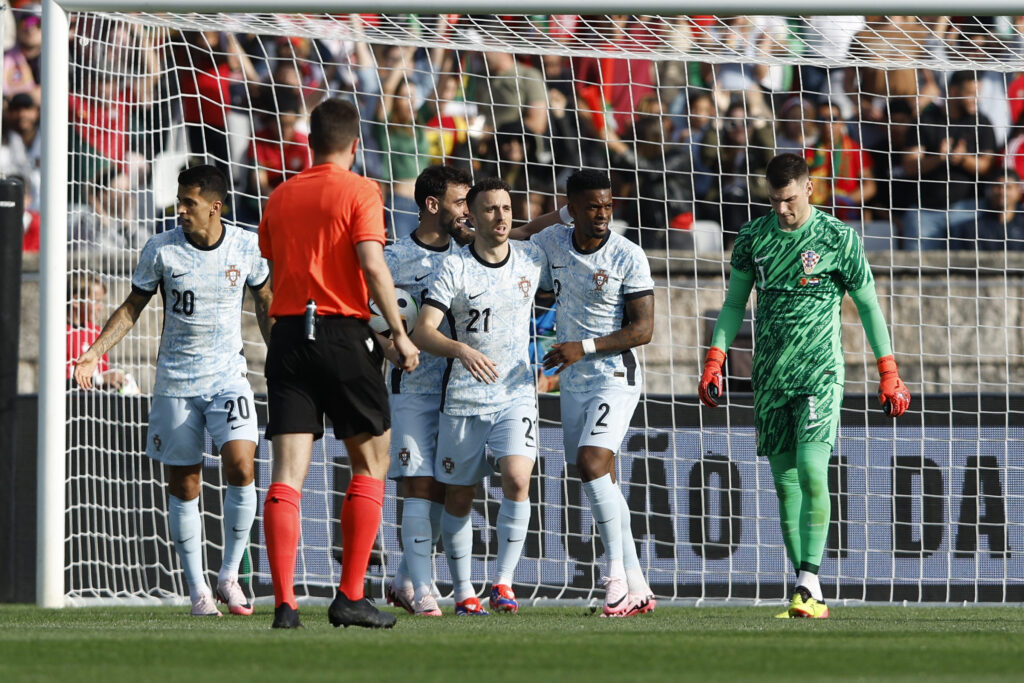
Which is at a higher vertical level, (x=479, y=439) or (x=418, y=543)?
(x=479, y=439)

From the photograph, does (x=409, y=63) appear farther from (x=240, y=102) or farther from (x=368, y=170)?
(x=240, y=102)

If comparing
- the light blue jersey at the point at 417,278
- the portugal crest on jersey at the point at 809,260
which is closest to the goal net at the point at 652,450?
the light blue jersey at the point at 417,278

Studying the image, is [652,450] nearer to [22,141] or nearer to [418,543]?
[418,543]

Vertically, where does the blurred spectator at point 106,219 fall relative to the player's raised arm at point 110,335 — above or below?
above

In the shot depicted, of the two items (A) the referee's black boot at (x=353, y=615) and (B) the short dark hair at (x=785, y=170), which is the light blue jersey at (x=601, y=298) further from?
(A) the referee's black boot at (x=353, y=615)

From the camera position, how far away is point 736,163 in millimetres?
12172

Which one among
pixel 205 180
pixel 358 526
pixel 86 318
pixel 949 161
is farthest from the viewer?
pixel 949 161

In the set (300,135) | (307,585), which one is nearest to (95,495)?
(307,585)

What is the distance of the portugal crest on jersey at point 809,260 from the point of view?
669cm

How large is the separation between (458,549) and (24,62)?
7.93 metres

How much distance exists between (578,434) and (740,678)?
10.00 feet

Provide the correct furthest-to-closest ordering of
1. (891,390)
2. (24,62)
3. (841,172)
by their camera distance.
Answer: (24,62) < (841,172) < (891,390)

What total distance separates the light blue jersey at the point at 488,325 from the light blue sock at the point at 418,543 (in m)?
0.52

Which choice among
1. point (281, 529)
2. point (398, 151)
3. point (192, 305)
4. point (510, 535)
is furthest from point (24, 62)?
point (281, 529)
